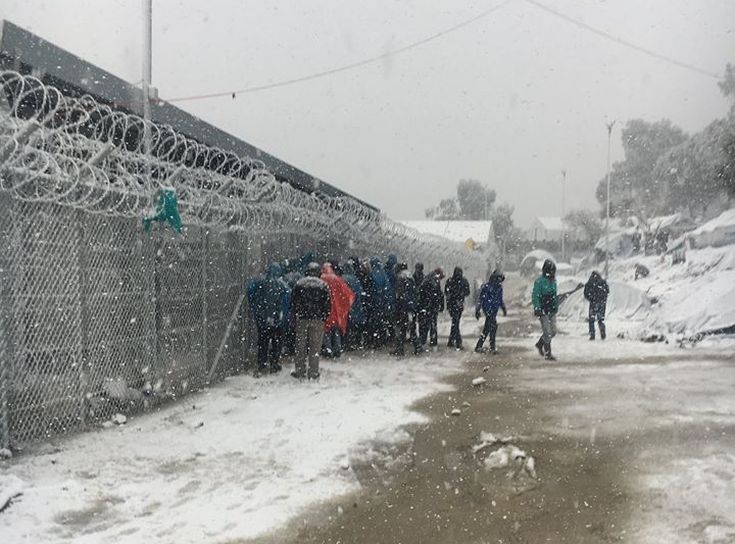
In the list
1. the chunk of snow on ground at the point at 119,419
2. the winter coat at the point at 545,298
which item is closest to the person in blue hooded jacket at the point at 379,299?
the winter coat at the point at 545,298

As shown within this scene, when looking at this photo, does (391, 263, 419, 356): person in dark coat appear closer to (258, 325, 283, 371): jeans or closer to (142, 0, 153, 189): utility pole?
(258, 325, 283, 371): jeans

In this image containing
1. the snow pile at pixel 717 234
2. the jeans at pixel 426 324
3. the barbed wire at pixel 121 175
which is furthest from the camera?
the snow pile at pixel 717 234

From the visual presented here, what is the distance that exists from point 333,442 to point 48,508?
7.60 feet

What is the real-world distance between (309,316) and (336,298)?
1.20m

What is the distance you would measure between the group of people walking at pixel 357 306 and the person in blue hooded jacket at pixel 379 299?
0.7 inches

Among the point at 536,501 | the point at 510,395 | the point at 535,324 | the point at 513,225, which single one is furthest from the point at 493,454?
the point at 513,225

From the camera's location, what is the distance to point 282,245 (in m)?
10.1

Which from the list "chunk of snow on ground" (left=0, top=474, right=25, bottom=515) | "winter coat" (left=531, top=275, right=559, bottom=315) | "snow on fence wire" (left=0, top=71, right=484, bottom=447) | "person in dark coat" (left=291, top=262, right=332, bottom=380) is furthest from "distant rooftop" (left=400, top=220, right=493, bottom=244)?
"chunk of snow on ground" (left=0, top=474, right=25, bottom=515)

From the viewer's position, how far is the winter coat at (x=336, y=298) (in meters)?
9.39

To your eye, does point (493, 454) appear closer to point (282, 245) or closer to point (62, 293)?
point (62, 293)

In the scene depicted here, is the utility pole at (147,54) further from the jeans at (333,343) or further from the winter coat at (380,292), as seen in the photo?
the winter coat at (380,292)

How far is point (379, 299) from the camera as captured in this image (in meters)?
11.6

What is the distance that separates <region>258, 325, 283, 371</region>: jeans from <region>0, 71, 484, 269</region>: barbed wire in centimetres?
139

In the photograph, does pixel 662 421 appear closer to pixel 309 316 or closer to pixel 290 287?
pixel 309 316
